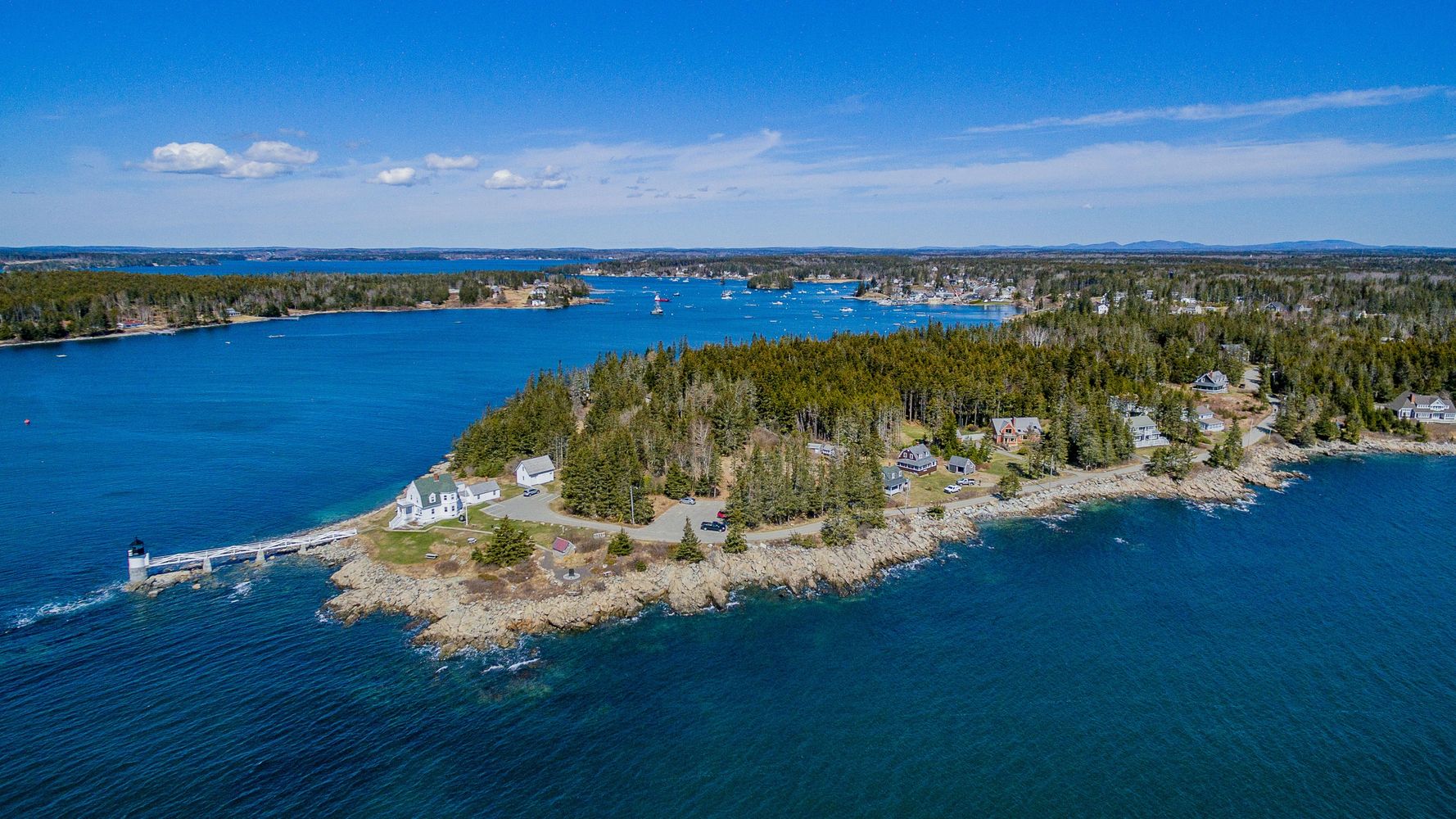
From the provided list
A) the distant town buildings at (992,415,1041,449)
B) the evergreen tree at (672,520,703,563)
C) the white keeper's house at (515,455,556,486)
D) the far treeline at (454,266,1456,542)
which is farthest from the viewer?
the distant town buildings at (992,415,1041,449)

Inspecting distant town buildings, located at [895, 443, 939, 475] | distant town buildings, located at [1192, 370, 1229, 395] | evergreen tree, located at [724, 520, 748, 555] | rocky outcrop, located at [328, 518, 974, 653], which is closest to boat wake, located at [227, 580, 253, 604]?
rocky outcrop, located at [328, 518, 974, 653]

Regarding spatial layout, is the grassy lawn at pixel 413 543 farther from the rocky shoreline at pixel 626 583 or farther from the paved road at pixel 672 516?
the paved road at pixel 672 516

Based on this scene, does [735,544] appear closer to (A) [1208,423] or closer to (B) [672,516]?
(B) [672,516]

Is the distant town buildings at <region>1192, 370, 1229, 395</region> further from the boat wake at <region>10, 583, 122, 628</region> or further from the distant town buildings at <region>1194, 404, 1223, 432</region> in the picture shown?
the boat wake at <region>10, 583, 122, 628</region>

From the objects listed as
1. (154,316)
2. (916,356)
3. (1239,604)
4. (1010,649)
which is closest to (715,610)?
(1010,649)

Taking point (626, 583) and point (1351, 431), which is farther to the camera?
point (1351, 431)

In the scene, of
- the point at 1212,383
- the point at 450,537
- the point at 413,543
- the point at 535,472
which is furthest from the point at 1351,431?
the point at 413,543
